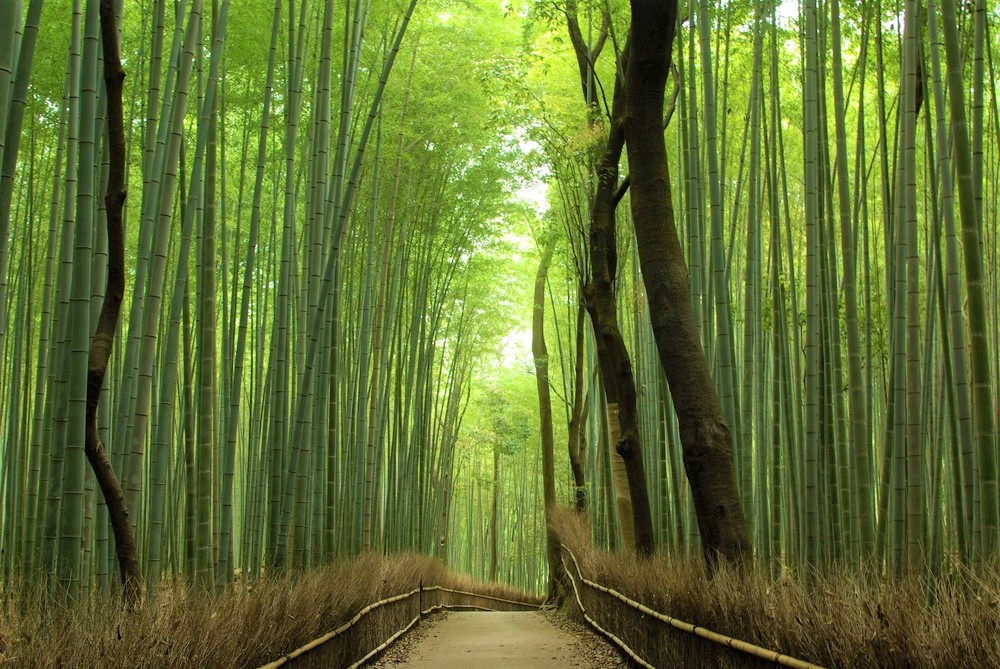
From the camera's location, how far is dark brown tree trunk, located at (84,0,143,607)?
2.22m

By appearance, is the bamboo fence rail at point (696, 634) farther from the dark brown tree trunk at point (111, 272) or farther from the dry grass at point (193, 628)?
the dark brown tree trunk at point (111, 272)

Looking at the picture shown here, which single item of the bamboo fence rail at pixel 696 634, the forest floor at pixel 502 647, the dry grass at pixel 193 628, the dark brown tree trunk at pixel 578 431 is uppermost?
the dark brown tree trunk at pixel 578 431

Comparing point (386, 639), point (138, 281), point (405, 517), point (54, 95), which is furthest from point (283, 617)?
point (405, 517)

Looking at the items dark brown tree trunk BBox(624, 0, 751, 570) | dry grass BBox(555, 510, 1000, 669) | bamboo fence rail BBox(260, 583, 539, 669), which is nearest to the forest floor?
bamboo fence rail BBox(260, 583, 539, 669)

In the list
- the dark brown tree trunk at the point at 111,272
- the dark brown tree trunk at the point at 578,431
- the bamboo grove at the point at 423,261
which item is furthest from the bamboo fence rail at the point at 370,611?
the dark brown tree trunk at the point at 578,431

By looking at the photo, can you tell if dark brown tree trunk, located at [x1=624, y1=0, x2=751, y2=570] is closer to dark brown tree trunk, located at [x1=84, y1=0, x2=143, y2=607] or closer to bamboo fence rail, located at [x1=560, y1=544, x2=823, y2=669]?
bamboo fence rail, located at [x1=560, y1=544, x2=823, y2=669]

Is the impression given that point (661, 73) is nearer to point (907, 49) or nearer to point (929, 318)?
point (907, 49)

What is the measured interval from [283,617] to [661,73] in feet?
8.59

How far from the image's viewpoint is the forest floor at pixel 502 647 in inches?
172

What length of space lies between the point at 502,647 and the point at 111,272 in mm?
3627

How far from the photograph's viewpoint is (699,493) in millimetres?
3195

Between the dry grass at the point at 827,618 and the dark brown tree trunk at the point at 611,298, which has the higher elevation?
the dark brown tree trunk at the point at 611,298

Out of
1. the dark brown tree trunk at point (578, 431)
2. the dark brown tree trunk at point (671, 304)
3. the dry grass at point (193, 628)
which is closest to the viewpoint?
the dry grass at point (193, 628)

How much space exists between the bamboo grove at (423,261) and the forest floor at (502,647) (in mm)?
751
